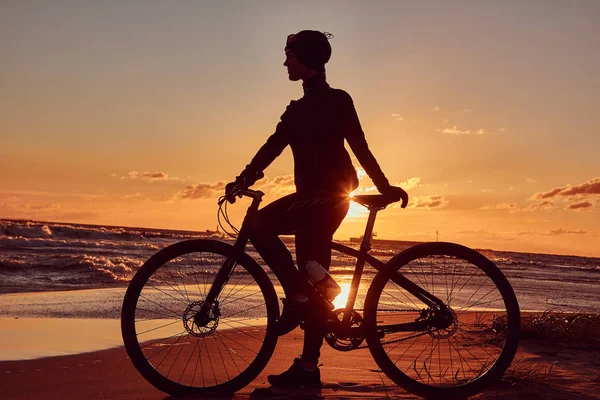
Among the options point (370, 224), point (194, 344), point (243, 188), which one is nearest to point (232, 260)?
point (243, 188)

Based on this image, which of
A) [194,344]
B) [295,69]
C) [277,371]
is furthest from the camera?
[194,344]

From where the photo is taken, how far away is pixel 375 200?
12.6 feet

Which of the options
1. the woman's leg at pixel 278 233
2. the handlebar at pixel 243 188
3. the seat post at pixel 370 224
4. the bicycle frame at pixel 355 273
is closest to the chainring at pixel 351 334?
the bicycle frame at pixel 355 273

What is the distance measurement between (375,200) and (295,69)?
3.10ft

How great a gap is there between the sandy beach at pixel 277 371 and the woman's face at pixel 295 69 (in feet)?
6.21

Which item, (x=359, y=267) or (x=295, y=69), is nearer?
(x=359, y=267)

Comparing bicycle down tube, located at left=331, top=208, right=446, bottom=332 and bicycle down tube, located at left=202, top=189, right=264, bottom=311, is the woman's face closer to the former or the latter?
bicycle down tube, located at left=202, top=189, right=264, bottom=311

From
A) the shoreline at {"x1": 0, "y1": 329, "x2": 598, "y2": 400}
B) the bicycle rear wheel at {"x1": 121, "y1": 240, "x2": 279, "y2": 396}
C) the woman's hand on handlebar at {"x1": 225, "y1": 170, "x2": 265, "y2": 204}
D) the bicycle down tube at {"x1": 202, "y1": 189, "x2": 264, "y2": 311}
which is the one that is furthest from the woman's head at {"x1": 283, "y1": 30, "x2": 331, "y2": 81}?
the shoreline at {"x1": 0, "y1": 329, "x2": 598, "y2": 400}

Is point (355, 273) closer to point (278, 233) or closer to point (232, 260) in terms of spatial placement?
point (278, 233)

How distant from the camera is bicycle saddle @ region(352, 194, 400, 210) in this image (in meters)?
3.83

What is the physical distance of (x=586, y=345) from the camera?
5617mm

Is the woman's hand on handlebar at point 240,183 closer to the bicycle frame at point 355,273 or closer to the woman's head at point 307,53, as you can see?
the bicycle frame at point 355,273

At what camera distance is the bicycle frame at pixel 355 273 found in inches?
149

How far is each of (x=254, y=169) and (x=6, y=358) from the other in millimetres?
2526
